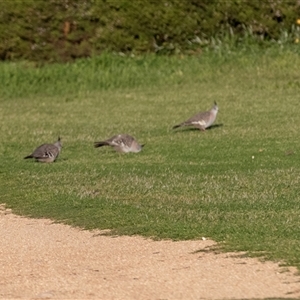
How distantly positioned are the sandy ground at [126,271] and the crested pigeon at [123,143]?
476 cm

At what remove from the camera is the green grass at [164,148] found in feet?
33.0

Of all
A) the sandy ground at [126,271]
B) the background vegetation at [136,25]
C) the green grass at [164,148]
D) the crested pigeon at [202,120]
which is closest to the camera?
the sandy ground at [126,271]

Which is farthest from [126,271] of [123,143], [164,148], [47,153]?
[164,148]

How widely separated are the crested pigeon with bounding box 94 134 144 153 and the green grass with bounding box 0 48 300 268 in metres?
0.10

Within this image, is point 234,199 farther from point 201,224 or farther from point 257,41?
point 257,41

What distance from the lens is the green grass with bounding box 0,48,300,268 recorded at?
10047 millimetres

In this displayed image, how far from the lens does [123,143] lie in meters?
14.7

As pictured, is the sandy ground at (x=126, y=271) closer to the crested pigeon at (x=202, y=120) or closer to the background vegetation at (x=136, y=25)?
the crested pigeon at (x=202, y=120)

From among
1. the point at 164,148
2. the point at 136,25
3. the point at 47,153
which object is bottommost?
the point at 164,148

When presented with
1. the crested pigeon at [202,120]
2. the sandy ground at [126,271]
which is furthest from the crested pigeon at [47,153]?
the sandy ground at [126,271]

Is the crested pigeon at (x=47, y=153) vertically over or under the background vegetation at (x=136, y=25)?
under

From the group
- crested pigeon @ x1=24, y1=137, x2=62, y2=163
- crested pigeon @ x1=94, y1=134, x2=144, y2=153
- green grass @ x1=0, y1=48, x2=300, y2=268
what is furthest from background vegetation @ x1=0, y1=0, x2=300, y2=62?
crested pigeon @ x1=24, y1=137, x2=62, y2=163

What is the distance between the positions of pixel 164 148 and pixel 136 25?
8574 mm

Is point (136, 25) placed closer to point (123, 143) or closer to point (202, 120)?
point (202, 120)
